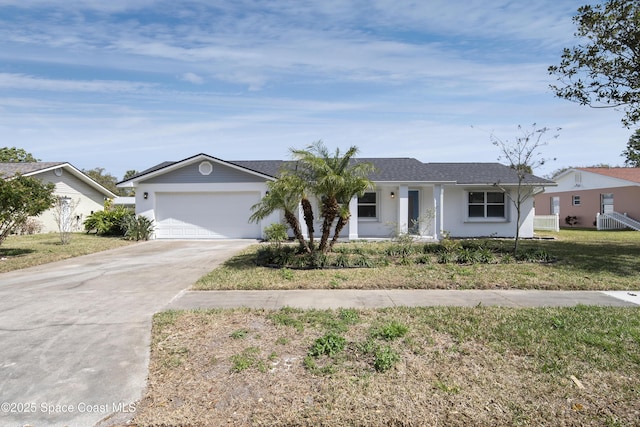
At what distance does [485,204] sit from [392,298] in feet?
43.0

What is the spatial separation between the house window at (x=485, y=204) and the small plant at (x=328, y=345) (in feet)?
49.9

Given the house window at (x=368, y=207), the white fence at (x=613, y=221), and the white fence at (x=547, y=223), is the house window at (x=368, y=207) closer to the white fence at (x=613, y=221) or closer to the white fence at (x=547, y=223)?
the white fence at (x=547, y=223)

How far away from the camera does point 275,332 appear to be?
16.5 ft

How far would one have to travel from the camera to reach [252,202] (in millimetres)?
18031

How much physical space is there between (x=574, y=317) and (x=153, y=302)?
6.90m

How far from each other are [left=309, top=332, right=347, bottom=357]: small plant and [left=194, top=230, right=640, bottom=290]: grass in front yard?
10.4ft

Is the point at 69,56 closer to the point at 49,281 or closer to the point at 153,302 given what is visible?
the point at 49,281

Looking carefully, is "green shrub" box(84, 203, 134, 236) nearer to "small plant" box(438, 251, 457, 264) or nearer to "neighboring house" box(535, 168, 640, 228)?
"small plant" box(438, 251, 457, 264)

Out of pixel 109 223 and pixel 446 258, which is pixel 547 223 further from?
pixel 109 223

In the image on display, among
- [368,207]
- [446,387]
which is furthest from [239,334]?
[368,207]

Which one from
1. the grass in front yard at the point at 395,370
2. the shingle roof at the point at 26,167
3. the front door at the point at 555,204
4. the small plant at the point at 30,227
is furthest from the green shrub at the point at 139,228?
the front door at the point at 555,204

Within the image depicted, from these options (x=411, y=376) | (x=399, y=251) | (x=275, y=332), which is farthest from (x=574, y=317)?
(x=399, y=251)

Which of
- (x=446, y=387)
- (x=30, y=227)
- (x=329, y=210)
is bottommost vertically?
(x=446, y=387)

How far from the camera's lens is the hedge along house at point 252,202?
1767 centimetres
